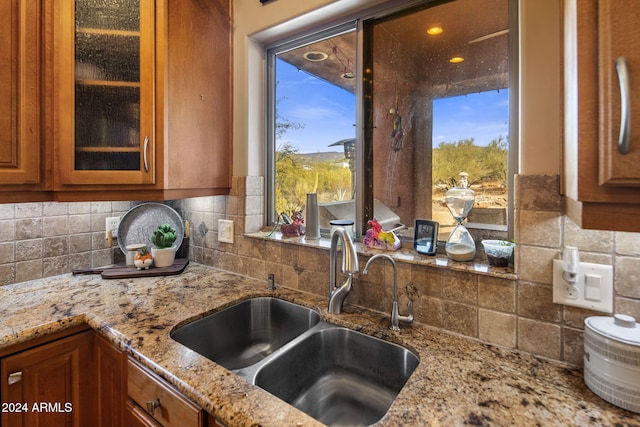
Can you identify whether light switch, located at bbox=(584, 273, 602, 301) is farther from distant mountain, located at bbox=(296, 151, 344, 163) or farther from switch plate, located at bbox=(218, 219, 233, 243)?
switch plate, located at bbox=(218, 219, 233, 243)

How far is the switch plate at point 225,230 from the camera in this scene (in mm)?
1616

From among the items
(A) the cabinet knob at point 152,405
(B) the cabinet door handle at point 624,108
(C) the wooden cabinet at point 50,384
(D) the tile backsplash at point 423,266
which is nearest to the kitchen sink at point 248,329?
(D) the tile backsplash at point 423,266

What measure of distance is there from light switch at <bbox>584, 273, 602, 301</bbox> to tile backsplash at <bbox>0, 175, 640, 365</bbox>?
0.04m

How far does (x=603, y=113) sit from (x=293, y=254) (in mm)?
1105

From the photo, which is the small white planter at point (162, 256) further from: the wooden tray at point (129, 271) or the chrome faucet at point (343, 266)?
the chrome faucet at point (343, 266)

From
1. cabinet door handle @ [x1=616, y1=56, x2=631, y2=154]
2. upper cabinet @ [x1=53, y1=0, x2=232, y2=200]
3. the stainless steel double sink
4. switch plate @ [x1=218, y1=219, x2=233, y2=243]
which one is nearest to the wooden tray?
switch plate @ [x1=218, y1=219, x2=233, y2=243]

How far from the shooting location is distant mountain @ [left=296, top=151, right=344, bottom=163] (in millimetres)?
1493

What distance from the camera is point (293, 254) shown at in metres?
1.39

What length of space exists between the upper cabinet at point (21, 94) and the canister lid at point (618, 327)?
73.1 inches

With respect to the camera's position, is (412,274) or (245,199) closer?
(412,274)

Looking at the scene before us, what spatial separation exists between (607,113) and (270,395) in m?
0.86

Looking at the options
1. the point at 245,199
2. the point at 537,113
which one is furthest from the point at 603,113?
the point at 245,199

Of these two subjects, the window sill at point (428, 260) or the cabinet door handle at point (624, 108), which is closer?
the cabinet door handle at point (624, 108)

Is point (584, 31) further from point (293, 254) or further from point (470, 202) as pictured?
point (293, 254)
